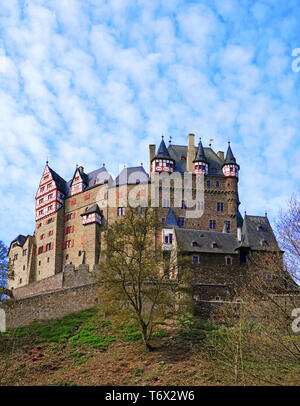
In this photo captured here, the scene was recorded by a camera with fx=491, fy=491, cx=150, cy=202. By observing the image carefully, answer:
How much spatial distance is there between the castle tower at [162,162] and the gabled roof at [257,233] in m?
16.0

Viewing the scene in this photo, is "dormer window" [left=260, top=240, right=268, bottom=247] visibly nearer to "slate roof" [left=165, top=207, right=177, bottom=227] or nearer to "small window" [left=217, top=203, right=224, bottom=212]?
"slate roof" [left=165, top=207, right=177, bottom=227]

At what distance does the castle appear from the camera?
57.8 meters

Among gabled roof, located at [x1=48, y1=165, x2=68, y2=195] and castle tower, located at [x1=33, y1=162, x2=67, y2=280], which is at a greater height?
gabled roof, located at [x1=48, y1=165, x2=68, y2=195]

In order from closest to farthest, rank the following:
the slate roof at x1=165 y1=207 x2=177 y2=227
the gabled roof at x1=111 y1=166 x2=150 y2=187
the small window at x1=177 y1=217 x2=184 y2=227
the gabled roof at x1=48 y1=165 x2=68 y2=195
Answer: the slate roof at x1=165 y1=207 x2=177 y2=227 → the small window at x1=177 y1=217 x2=184 y2=227 → the gabled roof at x1=111 y1=166 x2=150 y2=187 → the gabled roof at x1=48 y1=165 x2=68 y2=195

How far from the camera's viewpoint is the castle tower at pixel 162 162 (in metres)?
60.3

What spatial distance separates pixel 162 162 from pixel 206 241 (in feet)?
62.4

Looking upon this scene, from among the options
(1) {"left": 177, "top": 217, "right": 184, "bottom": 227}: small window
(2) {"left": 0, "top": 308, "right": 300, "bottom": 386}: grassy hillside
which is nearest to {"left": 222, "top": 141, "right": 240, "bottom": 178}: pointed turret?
(1) {"left": 177, "top": 217, "right": 184, "bottom": 227}: small window

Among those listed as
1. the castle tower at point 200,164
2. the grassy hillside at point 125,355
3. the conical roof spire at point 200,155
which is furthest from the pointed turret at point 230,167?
the grassy hillside at point 125,355

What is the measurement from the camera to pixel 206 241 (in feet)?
144

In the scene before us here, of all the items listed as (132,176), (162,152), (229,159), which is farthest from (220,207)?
(132,176)

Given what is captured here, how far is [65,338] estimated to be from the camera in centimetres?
3444

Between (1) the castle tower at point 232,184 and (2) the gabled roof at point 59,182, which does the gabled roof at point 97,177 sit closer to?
(2) the gabled roof at point 59,182

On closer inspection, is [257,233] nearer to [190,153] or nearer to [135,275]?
[135,275]
